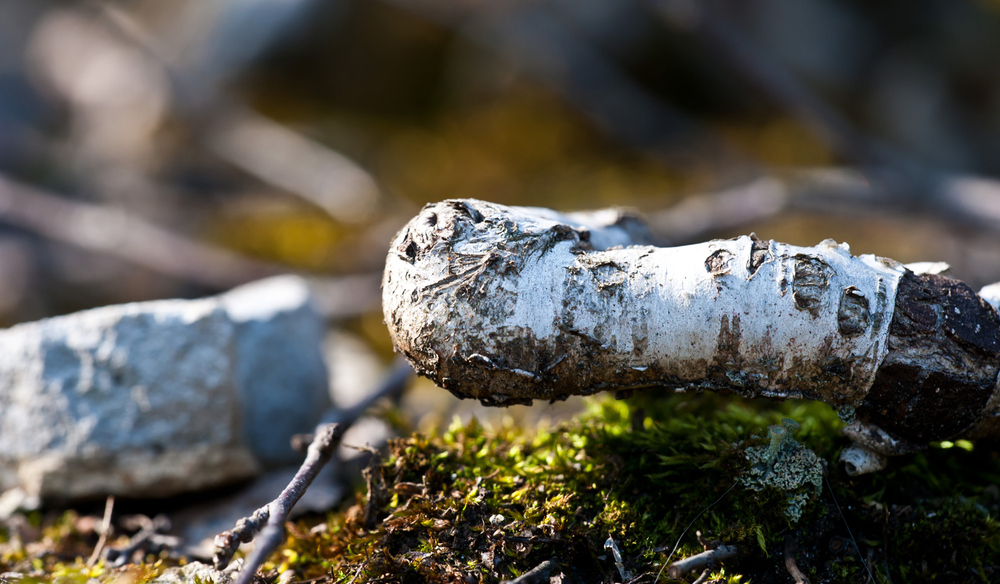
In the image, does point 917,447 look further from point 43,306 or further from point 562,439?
point 43,306

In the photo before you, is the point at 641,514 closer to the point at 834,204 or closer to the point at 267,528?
the point at 267,528

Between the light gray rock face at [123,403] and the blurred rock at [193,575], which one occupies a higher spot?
the light gray rock face at [123,403]

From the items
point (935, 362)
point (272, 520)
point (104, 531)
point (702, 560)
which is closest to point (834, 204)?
point (935, 362)

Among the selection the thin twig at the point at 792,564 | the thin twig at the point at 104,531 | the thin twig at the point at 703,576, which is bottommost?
the thin twig at the point at 104,531

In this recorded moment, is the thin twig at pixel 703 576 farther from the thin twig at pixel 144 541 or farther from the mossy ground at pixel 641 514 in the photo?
the thin twig at pixel 144 541

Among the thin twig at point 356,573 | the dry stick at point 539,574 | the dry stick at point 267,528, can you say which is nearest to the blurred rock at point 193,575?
the dry stick at point 267,528

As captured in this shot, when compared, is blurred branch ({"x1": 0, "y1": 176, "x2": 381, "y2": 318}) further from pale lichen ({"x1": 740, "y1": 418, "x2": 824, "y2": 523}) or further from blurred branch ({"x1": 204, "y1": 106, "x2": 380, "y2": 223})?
pale lichen ({"x1": 740, "y1": 418, "x2": 824, "y2": 523})
